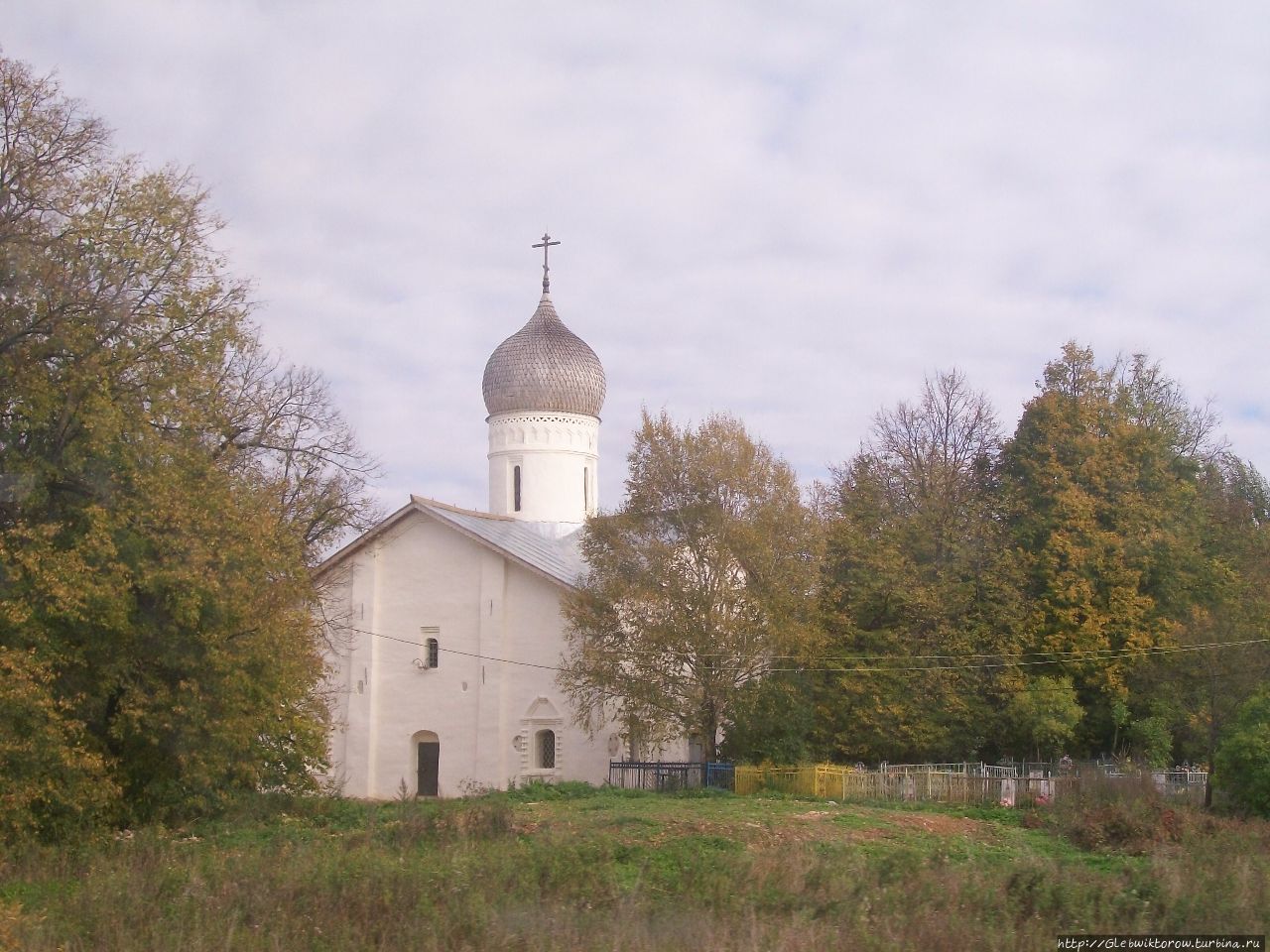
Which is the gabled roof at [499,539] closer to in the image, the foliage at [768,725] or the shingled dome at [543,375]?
the shingled dome at [543,375]

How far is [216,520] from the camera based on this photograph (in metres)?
18.4

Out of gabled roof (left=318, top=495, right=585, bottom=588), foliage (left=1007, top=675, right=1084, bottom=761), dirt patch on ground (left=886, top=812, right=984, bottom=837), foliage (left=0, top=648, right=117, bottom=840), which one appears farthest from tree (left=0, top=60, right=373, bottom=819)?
foliage (left=1007, top=675, right=1084, bottom=761)

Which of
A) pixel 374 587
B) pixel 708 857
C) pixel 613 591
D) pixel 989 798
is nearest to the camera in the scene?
pixel 708 857

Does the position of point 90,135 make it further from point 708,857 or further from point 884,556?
point 884,556

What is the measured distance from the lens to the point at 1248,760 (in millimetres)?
23406

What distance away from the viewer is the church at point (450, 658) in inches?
1369

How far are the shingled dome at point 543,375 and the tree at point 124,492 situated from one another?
2122 centimetres

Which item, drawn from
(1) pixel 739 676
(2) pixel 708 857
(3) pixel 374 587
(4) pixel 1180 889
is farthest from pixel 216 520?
(3) pixel 374 587

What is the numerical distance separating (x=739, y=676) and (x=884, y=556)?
19.8 feet

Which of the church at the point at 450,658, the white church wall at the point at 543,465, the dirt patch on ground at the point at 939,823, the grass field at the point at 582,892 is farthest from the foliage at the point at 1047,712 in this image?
the white church wall at the point at 543,465

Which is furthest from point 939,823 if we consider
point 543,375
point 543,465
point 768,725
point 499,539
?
point 543,375

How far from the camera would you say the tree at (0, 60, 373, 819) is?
17375 mm

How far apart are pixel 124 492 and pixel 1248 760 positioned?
1883 cm

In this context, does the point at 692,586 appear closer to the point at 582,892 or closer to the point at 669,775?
the point at 669,775
